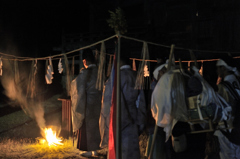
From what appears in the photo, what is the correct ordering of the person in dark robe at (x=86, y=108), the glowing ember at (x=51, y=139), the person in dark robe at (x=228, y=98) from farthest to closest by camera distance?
1. the glowing ember at (x=51, y=139)
2. the person in dark robe at (x=86, y=108)
3. the person in dark robe at (x=228, y=98)

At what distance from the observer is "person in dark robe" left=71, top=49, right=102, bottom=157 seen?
5156mm

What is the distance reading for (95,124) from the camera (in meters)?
5.30

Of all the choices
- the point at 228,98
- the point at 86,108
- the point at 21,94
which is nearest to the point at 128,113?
the point at 86,108

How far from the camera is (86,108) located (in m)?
5.27

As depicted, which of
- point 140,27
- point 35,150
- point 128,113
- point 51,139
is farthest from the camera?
point 140,27

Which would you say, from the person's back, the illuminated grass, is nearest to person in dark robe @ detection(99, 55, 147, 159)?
the person's back

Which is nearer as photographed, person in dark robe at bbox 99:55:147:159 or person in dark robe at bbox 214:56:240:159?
person in dark robe at bbox 214:56:240:159

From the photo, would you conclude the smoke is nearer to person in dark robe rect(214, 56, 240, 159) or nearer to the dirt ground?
the dirt ground

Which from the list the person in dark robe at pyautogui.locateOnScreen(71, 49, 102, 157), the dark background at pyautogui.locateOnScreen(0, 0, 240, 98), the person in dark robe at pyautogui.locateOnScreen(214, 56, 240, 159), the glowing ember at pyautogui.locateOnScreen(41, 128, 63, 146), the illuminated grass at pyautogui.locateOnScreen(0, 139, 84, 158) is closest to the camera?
the person in dark robe at pyautogui.locateOnScreen(214, 56, 240, 159)

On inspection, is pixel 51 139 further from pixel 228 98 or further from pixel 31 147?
pixel 228 98

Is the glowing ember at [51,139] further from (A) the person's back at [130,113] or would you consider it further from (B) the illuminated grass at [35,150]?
(A) the person's back at [130,113]

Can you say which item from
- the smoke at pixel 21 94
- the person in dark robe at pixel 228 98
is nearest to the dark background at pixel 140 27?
the smoke at pixel 21 94

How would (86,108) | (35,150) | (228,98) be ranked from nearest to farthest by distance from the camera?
1. (228,98)
2. (86,108)
3. (35,150)

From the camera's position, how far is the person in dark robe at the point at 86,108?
5156 mm
